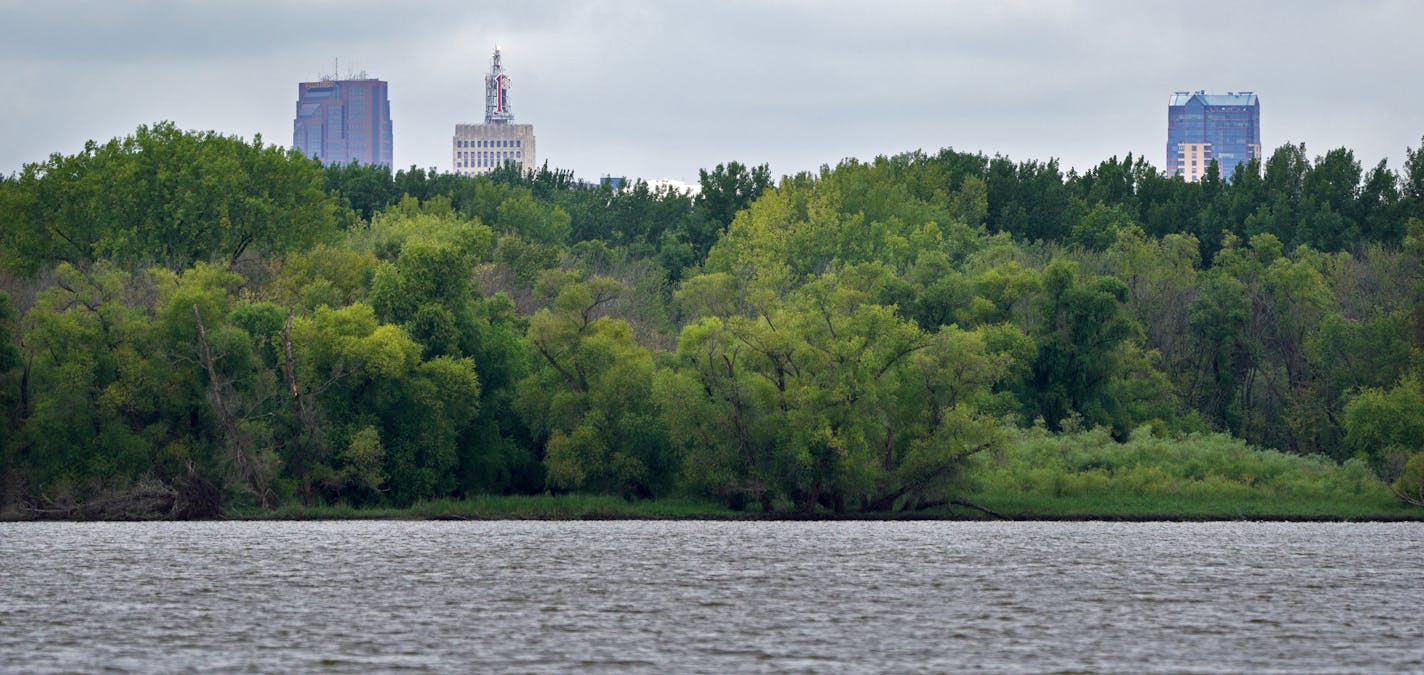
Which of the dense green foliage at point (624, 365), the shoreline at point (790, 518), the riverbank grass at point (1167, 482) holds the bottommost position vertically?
the shoreline at point (790, 518)

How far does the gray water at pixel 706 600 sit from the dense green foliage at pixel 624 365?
23.9ft

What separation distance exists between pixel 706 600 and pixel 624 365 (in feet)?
143

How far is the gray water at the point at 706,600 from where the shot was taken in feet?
135

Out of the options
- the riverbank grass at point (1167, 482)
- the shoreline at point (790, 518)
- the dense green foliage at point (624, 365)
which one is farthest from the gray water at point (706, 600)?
the riverbank grass at point (1167, 482)

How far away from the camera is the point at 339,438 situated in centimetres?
9312

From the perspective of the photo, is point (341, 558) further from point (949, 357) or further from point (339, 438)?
point (949, 357)

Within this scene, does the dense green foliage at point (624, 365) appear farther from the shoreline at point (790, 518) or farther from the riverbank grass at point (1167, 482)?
the shoreline at point (790, 518)

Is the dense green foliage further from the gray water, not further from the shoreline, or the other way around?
the gray water

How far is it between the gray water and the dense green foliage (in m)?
7.27

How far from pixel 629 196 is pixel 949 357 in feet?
311

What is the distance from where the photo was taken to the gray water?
41.0m

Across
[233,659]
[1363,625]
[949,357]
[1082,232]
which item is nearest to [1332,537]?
[949,357]

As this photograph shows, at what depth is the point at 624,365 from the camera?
9706 cm

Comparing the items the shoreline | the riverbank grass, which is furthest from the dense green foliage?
the shoreline
